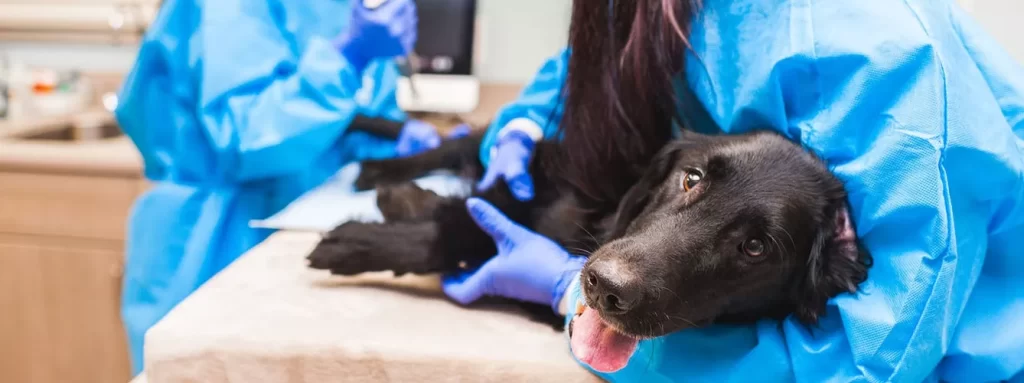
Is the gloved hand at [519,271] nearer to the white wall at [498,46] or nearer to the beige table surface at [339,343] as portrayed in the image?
the beige table surface at [339,343]

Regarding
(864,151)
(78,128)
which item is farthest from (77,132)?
(864,151)

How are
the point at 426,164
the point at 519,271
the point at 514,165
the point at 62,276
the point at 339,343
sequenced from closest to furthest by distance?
the point at 339,343
the point at 519,271
the point at 514,165
the point at 426,164
the point at 62,276

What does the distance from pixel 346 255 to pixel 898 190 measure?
2.12 feet

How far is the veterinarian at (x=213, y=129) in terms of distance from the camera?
1.10 meters

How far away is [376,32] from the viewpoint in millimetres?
1321

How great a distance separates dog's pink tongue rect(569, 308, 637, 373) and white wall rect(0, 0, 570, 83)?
5.53ft

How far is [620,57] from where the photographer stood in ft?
2.88

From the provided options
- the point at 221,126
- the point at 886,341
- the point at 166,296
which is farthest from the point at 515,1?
the point at 886,341

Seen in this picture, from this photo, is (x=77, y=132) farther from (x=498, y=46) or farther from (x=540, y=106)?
(x=540, y=106)

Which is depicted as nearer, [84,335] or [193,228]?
[193,228]

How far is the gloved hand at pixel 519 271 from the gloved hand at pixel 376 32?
58 cm

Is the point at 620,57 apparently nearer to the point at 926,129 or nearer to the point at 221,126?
the point at 926,129

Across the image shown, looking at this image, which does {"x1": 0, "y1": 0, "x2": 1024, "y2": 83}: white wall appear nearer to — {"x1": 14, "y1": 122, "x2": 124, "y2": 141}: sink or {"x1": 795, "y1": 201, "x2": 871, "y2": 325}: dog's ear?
{"x1": 14, "y1": 122, "x2": 124, "y2": 141}: sink

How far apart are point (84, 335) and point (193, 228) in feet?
2.94
